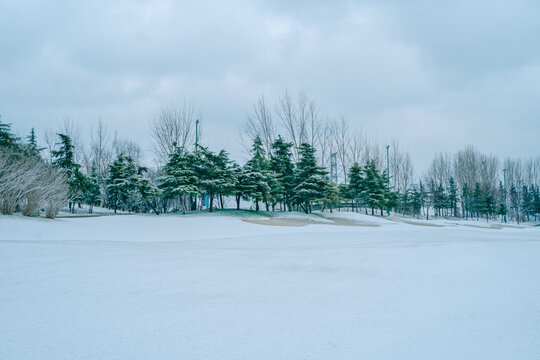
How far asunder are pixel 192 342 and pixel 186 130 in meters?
24.2

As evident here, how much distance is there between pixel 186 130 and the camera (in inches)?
960

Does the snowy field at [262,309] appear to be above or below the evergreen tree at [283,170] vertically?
below

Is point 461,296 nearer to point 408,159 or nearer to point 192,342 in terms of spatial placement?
point 192,342

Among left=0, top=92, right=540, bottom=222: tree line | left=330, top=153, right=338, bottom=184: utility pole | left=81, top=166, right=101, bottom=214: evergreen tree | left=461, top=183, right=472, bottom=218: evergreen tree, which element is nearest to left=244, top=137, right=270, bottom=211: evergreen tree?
left=0, top=92, right=540, bottom=222: tree line

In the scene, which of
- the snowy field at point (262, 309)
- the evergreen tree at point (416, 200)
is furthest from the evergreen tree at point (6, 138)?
the evergreen tree at point (416, 200)

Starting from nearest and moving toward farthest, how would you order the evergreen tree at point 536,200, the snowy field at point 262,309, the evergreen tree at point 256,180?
the snowy field at point 262,309 < the evergreen tree at point 256,180 < the evergreen tree at point 536,200

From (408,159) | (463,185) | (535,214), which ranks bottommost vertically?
(535,214)

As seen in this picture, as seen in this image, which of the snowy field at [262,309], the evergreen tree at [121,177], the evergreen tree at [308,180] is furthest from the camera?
the evergreen tree at [308,180]

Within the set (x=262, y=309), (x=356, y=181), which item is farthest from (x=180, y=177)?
(x=356, y=181)

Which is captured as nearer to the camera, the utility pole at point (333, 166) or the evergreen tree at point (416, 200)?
the utility pole at point (333, 166)

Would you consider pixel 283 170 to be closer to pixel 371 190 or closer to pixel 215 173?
pixel 215 173

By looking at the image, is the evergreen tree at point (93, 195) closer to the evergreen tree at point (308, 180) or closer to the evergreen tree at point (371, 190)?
the evergreen tree at point (308, 180)

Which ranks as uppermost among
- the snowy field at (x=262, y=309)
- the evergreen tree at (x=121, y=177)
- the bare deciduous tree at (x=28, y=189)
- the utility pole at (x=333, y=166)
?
the utility pole at (x=333, y=166)

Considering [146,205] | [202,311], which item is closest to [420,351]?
[202,311]
